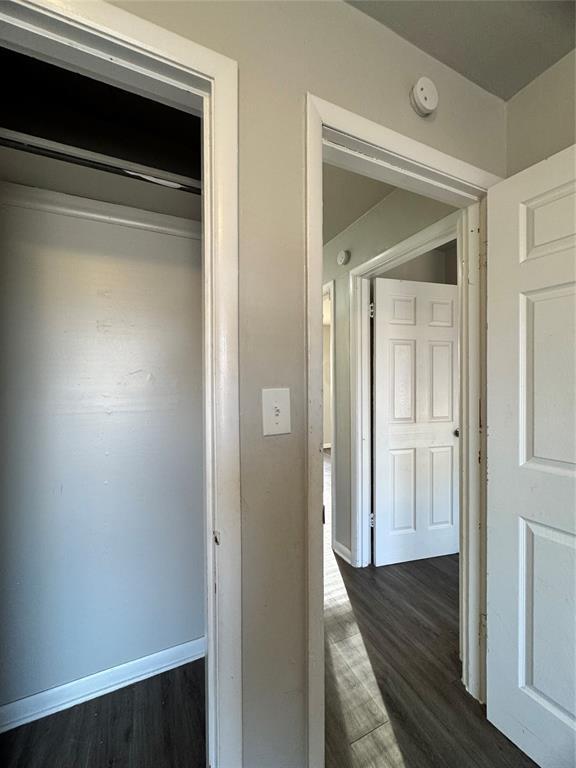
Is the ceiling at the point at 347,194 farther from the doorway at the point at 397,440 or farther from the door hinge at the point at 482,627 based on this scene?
the door hinge at the point at 482,627

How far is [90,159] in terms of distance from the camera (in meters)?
1.29

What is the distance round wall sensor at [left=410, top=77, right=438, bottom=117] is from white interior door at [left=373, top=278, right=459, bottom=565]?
1.25m

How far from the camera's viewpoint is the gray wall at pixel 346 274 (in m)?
2.07

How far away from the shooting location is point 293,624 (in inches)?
35.7

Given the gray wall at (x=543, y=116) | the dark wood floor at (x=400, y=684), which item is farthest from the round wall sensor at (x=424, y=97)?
the dark wood floor at (x=400, y=684)

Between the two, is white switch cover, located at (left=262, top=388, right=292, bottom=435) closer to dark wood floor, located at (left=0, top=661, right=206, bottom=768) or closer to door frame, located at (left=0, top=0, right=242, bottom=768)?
door frame, located at (left=0, top=0, right=242, bottom=768)

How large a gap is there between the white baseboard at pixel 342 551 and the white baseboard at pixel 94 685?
3.96 feet

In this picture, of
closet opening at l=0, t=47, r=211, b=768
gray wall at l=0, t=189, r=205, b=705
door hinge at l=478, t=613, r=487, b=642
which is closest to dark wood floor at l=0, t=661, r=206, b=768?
closet opening at l=0, t=47, r=211, b=768

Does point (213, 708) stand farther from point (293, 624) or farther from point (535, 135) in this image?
point (535, 135)

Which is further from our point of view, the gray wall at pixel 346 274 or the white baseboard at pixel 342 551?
the white baseboard at pixel 342 551

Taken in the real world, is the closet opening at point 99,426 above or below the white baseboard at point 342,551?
above

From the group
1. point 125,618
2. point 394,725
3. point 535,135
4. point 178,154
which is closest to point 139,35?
point 178,154

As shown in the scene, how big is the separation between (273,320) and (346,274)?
182cm

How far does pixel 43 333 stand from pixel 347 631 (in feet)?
6.68
